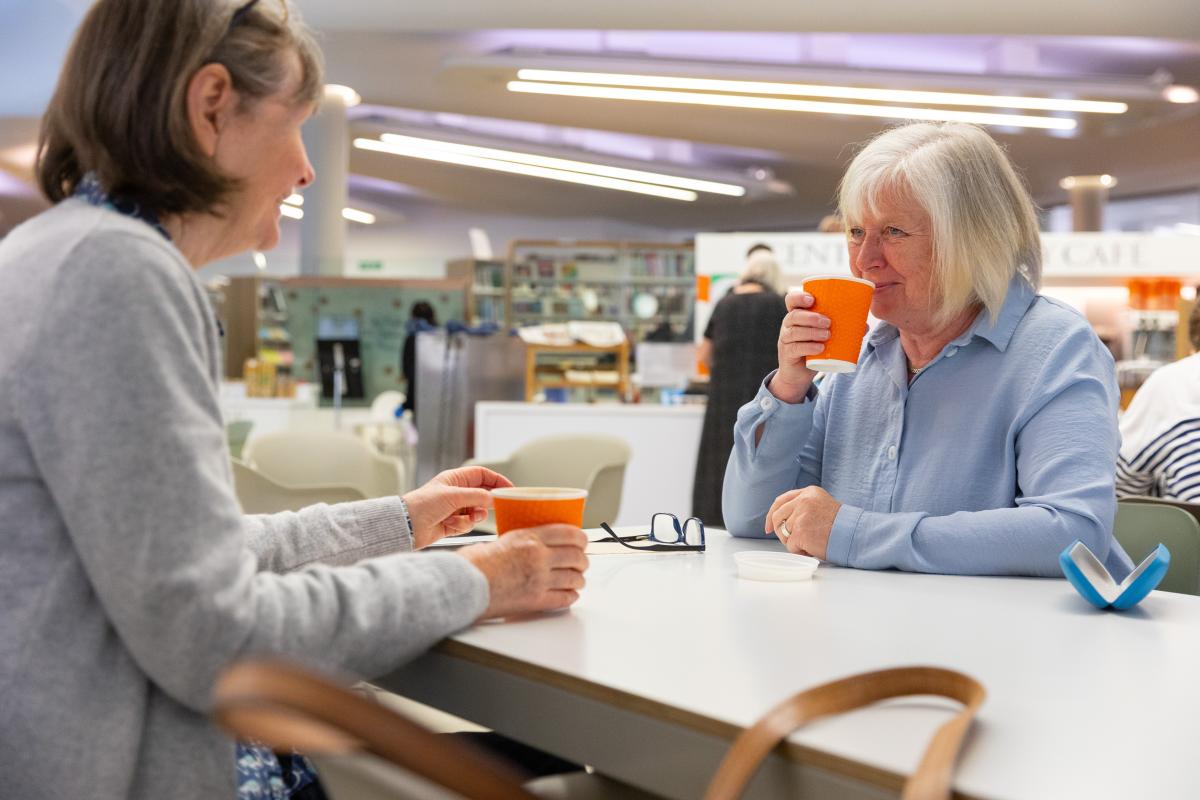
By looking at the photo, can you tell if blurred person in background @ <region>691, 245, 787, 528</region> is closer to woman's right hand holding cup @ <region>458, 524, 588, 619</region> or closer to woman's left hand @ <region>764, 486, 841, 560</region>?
woman's left hand @ <region>764, 486, 841, 560</region>

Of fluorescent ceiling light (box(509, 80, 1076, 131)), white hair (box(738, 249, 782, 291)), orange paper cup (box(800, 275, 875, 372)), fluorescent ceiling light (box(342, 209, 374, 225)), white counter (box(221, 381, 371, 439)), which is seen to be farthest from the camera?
fluorescent ceiling light (box(342, 209, 374, 225))

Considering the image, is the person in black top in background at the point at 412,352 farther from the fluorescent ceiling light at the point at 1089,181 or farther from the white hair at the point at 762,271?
the fluorescent ceiling light at the point at 1089,181

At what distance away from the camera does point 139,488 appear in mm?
833

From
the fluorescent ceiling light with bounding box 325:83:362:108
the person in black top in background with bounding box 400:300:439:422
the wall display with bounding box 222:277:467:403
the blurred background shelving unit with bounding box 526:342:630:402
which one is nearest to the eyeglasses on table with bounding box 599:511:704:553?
the blurred background shelving unit with bounding box 526:342:630:402

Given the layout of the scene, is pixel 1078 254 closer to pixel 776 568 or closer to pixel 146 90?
pixel 776 568

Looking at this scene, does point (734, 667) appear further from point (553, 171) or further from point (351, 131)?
point (553, 171)

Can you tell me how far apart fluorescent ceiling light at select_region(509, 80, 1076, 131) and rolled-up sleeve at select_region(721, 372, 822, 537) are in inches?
297

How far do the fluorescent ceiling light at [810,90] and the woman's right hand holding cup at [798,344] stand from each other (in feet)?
23.3

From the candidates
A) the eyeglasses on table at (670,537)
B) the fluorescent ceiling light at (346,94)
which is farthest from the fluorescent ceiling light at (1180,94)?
the eyeglasses on table at (670,537)

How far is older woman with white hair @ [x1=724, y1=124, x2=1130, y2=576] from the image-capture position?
4.75ft

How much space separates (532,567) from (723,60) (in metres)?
7.98

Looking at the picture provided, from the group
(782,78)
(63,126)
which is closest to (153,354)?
(63,126)

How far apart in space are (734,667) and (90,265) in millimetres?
627

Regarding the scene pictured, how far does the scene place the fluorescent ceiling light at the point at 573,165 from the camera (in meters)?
11.8
